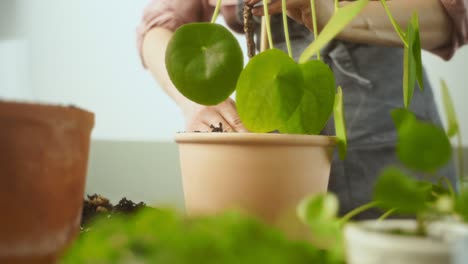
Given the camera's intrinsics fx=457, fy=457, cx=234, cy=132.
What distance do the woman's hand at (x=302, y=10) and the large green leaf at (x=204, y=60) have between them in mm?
81

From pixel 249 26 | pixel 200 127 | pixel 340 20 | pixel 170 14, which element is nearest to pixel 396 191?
pixel 340 20

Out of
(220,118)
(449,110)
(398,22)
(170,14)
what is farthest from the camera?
(170,14)

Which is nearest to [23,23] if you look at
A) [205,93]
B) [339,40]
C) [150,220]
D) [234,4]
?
[234,4]

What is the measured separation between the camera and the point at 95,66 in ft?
5.98

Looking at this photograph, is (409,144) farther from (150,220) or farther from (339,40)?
(339,40)

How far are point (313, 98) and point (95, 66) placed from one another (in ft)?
5.34

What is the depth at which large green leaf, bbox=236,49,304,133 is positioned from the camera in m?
0.29

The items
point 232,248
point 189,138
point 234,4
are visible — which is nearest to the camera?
point 232,248

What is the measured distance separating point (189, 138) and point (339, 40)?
0.59 m

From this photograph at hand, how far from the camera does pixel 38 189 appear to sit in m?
0.20

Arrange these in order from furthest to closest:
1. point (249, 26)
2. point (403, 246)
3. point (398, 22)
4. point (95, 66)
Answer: point (95, 66) → point (398, 22) → point (249, 26) → point (403, 246)

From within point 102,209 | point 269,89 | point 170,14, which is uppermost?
point 170,14

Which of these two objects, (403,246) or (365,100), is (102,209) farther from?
(365,100)

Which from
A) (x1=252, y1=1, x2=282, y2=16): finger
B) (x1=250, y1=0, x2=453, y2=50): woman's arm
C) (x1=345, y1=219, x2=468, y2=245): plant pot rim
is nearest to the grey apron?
(x1=250, y1=0, x2=453, y2=50): woman's arm
